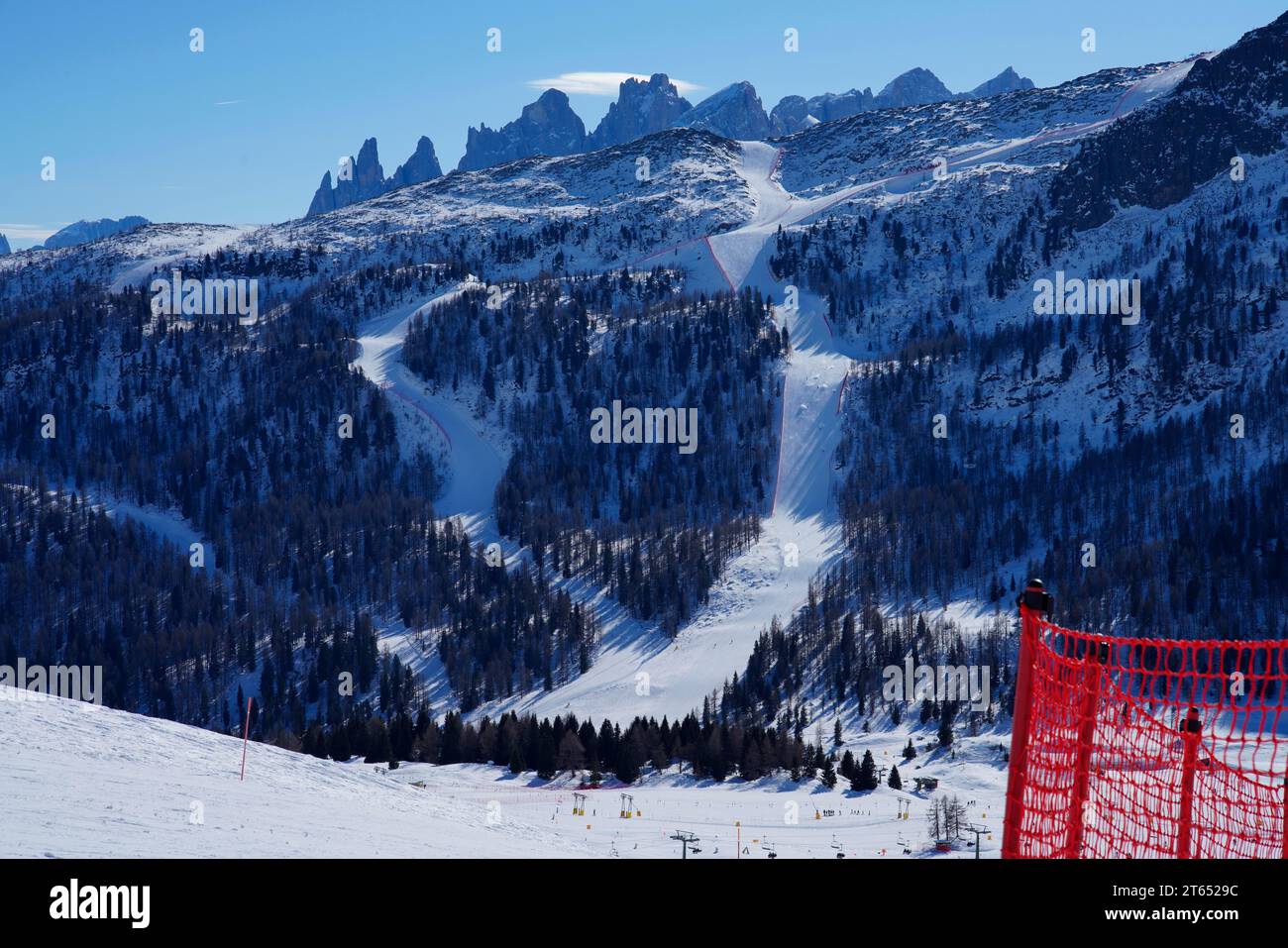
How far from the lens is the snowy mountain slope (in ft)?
81.9

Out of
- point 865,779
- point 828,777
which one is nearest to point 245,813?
point 828,777

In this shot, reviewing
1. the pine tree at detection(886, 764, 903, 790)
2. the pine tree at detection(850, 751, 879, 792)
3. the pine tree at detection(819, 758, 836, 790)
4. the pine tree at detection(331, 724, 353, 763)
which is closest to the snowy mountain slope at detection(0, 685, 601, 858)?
the pine tree at detection(819, 758, 836, 790)

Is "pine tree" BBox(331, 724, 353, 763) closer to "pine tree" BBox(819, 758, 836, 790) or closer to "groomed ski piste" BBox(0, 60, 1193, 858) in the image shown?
"groomed ski piste" BBox(0, 60, 1193, 858)

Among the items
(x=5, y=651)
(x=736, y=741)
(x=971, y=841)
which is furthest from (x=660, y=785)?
(x=5, y=651)

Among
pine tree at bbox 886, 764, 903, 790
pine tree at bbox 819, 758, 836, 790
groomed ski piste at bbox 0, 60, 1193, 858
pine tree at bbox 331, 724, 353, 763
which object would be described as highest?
groomed ski piste at bbox 0, 60, 1193, 858

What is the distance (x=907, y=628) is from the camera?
16188 centimetres

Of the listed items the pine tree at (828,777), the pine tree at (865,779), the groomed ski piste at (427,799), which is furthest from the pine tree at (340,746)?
the pine tree at (865,779)

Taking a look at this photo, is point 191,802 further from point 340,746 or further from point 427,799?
point 340,746

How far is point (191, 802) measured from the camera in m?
30.5

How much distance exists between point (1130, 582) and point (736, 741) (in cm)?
8607

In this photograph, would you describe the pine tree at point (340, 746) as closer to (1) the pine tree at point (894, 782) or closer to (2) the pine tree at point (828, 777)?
(2) the pine tree at point (828, 777)

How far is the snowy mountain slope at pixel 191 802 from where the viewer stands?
81.9 feet
